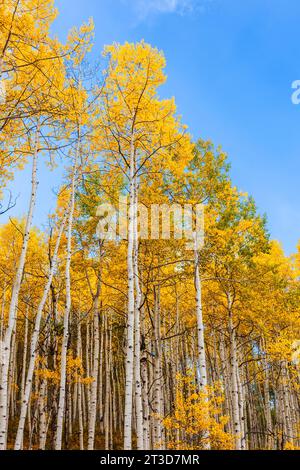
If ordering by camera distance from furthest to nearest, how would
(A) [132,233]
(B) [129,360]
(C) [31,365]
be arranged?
1. (A) [132,233]
2. (C) [31,365]
3. (B) [129,360]

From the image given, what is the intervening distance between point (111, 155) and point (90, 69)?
8.59 feet

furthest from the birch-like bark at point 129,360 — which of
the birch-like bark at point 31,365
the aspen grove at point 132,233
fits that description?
the birch-like bark at point 31,365

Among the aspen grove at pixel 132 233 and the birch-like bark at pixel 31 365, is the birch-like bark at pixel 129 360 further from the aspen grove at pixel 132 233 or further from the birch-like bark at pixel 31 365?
the birch-like bark at pixel 31 365

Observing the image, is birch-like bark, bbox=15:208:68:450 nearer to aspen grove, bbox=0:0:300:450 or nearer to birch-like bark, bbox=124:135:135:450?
aspen grove, bbox=0:0:300:450

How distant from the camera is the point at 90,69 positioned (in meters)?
8.34

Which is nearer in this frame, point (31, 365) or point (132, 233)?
point (31, 365)

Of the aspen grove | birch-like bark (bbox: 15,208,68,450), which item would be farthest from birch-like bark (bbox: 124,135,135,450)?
birch-like bark (bbox: 15,208,68,450)

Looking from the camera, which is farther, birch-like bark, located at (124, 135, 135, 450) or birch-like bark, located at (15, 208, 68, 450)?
birch-like bark, located at (15, 208, 68, 450)

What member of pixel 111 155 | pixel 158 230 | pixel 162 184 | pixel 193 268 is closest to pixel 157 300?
pixel 193 268

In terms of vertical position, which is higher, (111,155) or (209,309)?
(111,155)

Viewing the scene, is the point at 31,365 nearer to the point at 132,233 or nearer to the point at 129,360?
the point at 129,360

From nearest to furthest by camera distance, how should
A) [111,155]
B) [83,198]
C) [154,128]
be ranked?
[154,128], [111,155], [83,198]

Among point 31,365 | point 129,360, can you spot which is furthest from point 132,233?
point 31,365
